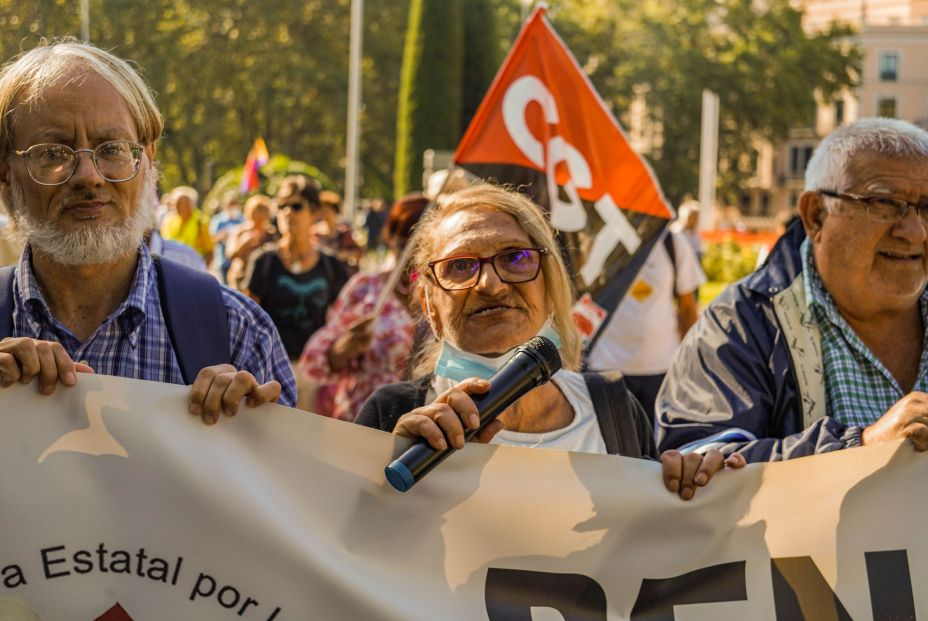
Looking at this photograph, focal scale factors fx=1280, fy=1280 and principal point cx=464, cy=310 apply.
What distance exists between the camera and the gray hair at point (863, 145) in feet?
11.3

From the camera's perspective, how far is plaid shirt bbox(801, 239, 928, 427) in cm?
341

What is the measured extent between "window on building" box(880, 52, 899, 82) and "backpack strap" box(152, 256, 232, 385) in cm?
8375

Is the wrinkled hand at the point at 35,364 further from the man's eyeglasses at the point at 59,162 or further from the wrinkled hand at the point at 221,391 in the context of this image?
the man's eyeglasses at the point at 59,162

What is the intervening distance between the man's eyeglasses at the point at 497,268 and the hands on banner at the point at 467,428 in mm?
515

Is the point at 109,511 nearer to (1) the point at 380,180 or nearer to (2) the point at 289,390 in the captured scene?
(2) the point at 289,390

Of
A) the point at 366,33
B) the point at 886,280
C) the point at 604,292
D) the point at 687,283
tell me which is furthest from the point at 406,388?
the point at 366,33

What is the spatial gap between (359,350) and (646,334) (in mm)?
2047

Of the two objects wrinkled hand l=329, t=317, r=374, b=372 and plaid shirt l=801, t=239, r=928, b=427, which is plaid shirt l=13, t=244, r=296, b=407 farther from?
wrinkled hand l=329, t=317, r=374, b=372

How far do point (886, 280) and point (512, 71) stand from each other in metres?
2.86

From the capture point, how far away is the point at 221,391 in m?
2.59

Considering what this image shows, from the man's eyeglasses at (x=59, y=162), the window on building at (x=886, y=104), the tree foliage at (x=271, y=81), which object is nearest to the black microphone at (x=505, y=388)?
the man's eyeglasses at (x=59, y=162)

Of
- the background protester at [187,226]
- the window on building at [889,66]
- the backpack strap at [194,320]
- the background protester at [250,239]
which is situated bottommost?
the window on building at [889,66]

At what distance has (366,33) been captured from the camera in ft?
144

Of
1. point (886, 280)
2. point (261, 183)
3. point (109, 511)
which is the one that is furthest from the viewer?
point (261, 183)
